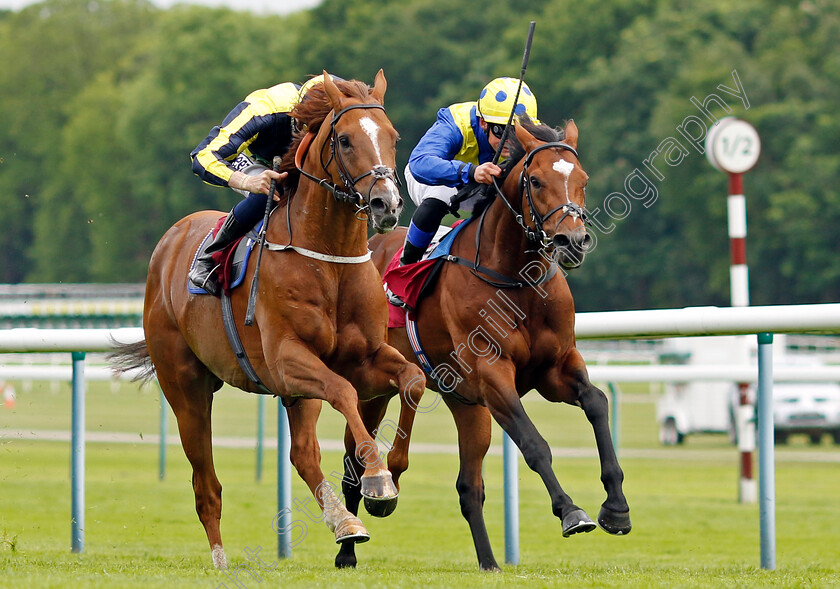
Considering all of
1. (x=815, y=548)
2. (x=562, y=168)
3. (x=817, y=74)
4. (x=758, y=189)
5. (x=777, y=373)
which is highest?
(x=817, y=74)

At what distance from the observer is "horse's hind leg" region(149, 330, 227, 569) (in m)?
6.77

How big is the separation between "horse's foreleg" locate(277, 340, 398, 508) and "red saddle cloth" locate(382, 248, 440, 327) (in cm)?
105

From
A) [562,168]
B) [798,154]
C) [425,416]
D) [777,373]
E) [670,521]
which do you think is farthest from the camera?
[798,154]

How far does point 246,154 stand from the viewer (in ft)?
21.5

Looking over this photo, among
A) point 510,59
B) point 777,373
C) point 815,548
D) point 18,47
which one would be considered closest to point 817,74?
point 510,59

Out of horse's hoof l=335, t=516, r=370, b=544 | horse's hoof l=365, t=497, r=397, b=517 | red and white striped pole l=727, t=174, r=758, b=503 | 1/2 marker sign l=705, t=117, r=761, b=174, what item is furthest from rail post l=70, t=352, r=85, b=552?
1/2 marker sign l=705, t=117, r=761, b=174

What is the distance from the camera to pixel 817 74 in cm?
3809

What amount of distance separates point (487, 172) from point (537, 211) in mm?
490

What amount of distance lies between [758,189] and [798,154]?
1377 millimetres

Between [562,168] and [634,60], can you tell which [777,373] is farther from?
[634,60]

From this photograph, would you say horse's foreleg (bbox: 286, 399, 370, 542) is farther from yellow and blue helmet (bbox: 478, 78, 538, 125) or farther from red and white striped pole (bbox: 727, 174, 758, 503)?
red and white striped pole (bbox: 727, 174, 758, 503)

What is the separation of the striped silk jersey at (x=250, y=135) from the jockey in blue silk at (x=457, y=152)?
2.07ft

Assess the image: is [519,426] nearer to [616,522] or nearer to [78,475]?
[616,522]

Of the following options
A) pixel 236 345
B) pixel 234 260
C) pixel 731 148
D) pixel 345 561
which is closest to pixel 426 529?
pixel 345 561
